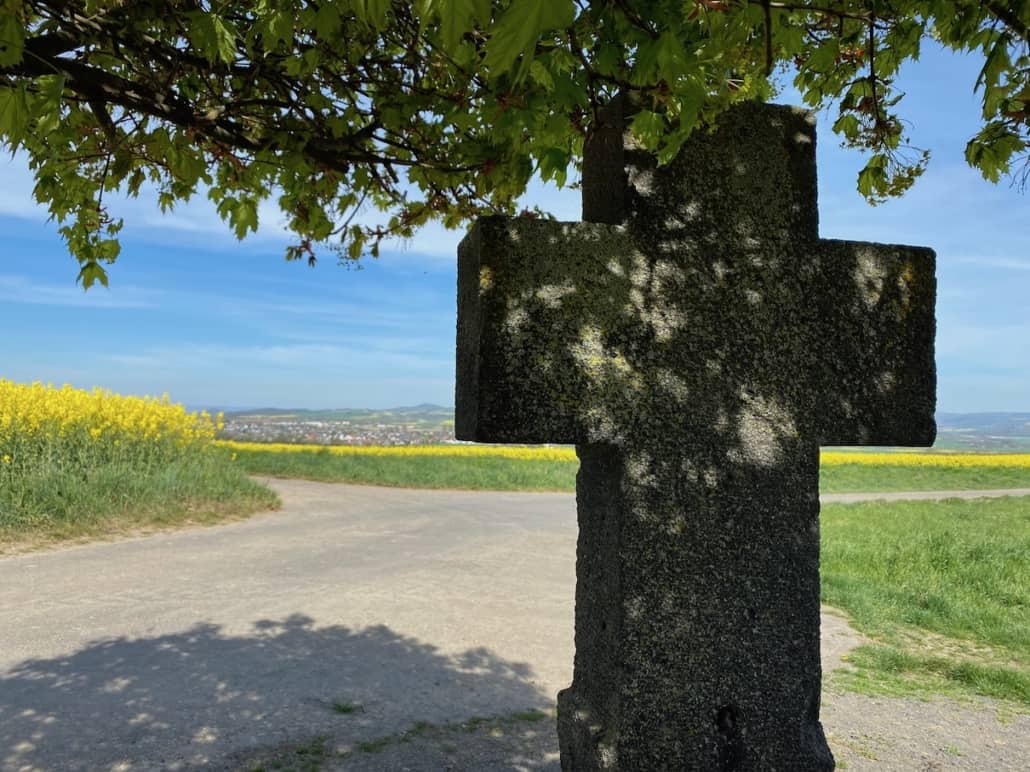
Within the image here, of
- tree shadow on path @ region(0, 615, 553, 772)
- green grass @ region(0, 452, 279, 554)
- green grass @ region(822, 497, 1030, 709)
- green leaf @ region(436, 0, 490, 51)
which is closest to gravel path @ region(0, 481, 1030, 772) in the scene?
tree shadow on path @ region(0, 615, 553, 772)

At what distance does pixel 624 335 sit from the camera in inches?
95.4

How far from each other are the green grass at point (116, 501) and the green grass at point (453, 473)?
5.59 meters

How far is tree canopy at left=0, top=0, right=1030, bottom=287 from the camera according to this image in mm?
2523

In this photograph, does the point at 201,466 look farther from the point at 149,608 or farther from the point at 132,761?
the point at 132,761

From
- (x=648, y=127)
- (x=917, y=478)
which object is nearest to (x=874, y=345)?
(x=648, y=127)

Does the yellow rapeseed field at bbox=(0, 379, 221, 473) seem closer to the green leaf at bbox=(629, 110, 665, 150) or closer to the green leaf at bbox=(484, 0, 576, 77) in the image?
the green leaf at bbox=(629, 110, 665, 150)

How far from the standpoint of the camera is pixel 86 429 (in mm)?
11641

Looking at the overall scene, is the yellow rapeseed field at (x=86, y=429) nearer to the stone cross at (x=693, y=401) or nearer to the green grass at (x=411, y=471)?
the green grass at (x=411, y=471)

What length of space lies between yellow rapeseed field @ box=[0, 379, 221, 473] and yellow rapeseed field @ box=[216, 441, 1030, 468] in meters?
7.77

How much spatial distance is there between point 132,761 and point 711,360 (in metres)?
3.38

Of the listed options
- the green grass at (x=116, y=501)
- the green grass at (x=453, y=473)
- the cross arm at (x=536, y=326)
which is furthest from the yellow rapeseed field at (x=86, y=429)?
the cross arm at (x=536, y=326)

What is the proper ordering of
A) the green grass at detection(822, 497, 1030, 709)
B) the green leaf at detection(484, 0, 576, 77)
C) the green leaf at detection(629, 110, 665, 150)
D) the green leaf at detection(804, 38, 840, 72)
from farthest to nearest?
the green grass at detection(822, 497, 1030, 709)
the green leaf at detection(804, 38, 840, 72)
the green leaf at detection(629, 110, 665, 150)
the green leaf at detection(484, 0, 576, 77)

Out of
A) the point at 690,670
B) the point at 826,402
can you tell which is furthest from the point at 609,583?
the point at 826,402

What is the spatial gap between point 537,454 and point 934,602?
19.4 m
